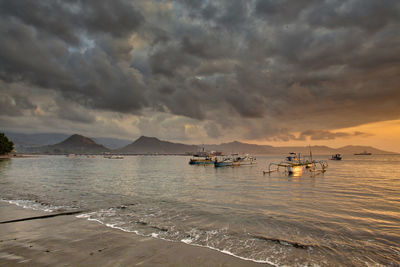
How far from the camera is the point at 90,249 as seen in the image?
9.99 meters

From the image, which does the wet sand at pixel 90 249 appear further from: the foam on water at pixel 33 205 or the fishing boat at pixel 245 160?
the fishing boat at pixel 245 160

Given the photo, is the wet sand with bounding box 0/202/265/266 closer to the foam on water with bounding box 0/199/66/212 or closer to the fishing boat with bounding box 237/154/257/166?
the foam on water with bounding box 0/199/66/212

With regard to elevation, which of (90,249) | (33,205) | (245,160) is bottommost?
(33,205)

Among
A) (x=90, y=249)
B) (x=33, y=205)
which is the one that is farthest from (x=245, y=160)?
(x=90, y=249)

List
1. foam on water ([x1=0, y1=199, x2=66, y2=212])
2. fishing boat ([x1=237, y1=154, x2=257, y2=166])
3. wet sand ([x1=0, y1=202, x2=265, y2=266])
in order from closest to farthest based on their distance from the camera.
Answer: wet sand ([x1=0, y1=202, x2=265, y2=266])
foam on water ([x1=0, y1=199, x2=66, y2=212])
fishing boat ([x1=237, y1=154, x2=257, y2=166])

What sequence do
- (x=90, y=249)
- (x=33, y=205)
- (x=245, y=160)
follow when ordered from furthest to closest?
(x=245, y=160), (x=33, y=205), (x=90, y=249)

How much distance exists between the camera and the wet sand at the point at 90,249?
8.79 m

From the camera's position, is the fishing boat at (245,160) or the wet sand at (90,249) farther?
the fishing boat at (245,160)

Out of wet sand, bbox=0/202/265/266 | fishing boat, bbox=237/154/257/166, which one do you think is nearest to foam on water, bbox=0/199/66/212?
wet sand, bbox=0/202/265/266

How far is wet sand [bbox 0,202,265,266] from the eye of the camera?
8795 mm

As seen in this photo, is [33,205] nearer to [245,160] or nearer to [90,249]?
[90,249]

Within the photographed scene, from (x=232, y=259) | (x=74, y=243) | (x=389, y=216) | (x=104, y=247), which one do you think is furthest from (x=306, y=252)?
(x=389, y=216)

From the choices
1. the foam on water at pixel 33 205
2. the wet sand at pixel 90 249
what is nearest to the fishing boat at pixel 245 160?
the foam on water at pixel 33 205

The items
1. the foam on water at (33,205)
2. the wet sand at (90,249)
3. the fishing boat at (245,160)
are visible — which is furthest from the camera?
the fishing boat at (245,160)
